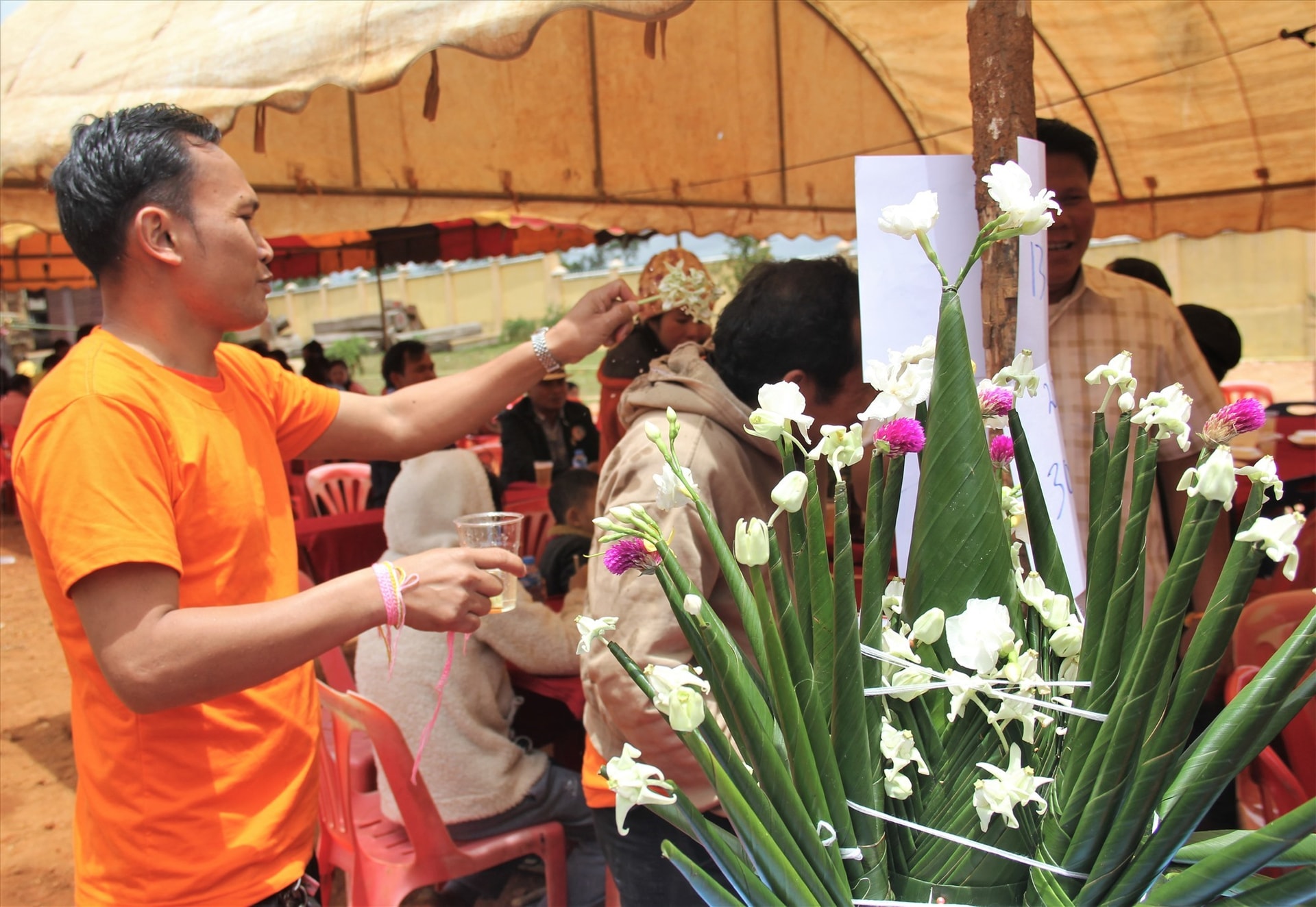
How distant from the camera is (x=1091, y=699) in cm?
83

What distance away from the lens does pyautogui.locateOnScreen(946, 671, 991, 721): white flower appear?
0.79 metres

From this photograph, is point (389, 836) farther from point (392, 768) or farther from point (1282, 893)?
point (1282, 893)

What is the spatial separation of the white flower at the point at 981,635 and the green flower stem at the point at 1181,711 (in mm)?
136

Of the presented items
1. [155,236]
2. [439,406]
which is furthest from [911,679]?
[439,406]

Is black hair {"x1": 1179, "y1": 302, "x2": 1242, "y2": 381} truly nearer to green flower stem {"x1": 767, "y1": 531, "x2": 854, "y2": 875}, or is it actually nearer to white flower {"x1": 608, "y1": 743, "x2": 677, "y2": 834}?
green flower stem {"x1": 767, "y1": 531, "x2": 854, "y2": 875}

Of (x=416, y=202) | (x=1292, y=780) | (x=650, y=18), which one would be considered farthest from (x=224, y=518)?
(x=416, y=202)

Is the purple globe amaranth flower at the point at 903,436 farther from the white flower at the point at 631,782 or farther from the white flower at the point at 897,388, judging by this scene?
the white flower at the point at 631,782

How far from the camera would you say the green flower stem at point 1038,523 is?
943 millimetres

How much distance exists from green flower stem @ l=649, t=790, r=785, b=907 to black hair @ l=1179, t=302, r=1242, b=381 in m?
3.94

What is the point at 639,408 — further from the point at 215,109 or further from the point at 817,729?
the point at 215,109

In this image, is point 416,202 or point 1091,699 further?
point 416,202

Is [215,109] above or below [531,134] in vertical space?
below

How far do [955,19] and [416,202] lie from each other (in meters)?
2.50

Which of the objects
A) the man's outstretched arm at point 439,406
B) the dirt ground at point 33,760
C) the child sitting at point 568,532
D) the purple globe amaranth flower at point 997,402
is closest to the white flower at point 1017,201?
the purple globe amaranth flower at point 997,402
